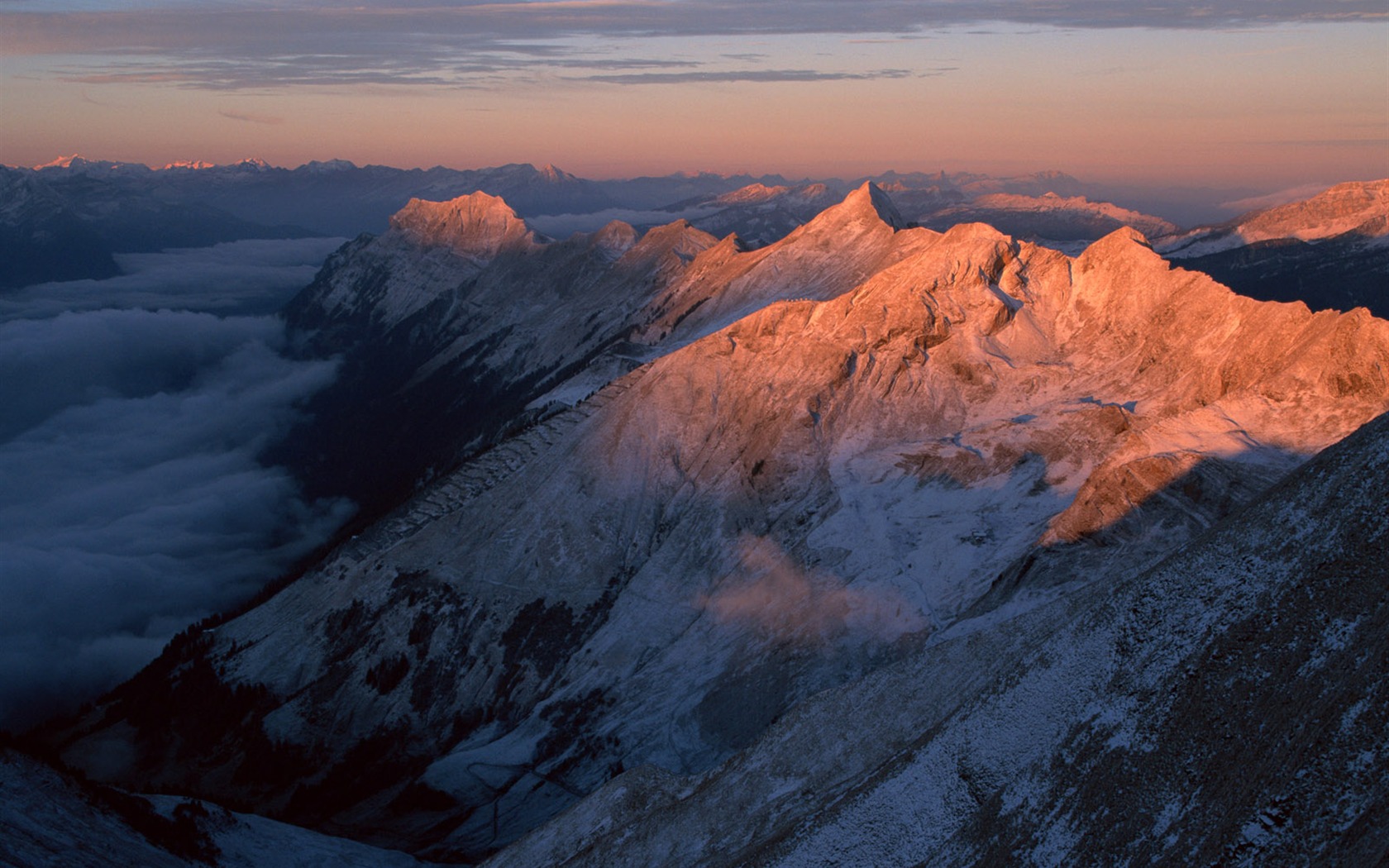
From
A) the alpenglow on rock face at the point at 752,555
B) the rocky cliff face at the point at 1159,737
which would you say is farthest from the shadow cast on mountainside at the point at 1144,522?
the rocky cliff face at the point at 1159,737

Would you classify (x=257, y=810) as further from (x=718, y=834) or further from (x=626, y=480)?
(x=718, y=834)

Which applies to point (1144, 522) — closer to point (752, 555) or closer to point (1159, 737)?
point (1159, 737)

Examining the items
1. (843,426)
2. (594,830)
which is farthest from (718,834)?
(843,426)

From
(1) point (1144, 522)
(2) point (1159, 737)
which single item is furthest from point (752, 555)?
(2) point (1159, 737)

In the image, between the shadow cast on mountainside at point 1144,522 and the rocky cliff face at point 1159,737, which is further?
the shadow cast on mountainside at point 1144,522

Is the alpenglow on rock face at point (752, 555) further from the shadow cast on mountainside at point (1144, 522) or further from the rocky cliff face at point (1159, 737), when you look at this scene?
the rocky cliff face at point (1159, 737)

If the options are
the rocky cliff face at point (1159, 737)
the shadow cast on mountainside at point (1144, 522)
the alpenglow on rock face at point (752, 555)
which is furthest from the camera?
the alpenglow on rock face at point (752, 555)

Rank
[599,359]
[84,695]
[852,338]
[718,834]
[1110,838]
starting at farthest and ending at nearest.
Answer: [599,359]
[84,695]
[852,338]
[718,834]
[1110,838]

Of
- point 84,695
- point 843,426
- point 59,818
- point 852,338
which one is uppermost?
point 852,338
